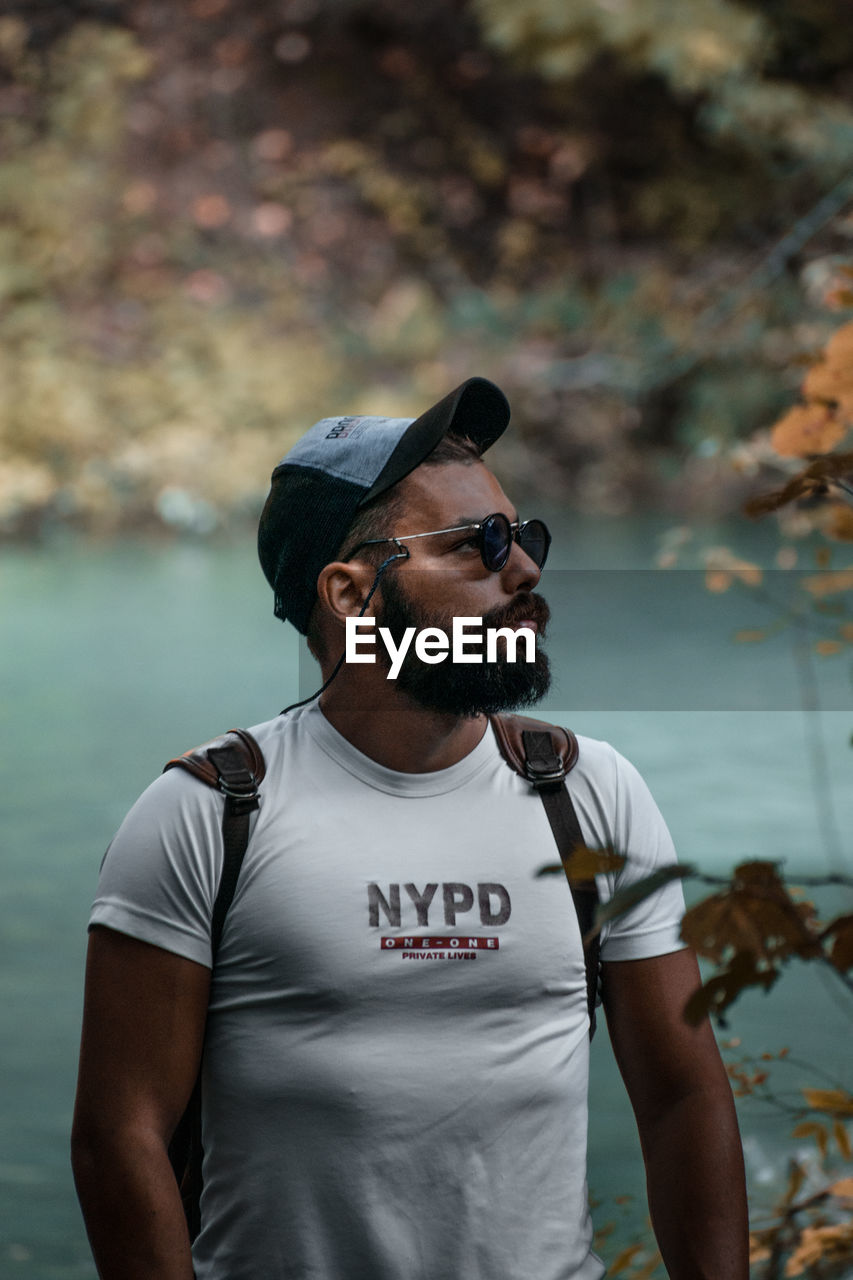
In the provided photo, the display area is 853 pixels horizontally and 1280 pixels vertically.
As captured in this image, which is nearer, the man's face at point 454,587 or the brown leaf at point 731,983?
the brown leaf at point 731,983

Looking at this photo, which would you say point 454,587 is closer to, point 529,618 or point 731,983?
point 529,618

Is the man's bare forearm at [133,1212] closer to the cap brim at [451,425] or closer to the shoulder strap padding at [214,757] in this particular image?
the shoulder strap padding at [214,757]

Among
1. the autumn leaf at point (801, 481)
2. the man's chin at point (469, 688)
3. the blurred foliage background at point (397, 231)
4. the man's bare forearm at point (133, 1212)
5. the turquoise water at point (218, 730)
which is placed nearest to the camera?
the autumn leaf at point (801, 481)

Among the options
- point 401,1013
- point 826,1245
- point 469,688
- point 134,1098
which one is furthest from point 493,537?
point 826,1245

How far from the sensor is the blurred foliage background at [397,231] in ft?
27.9

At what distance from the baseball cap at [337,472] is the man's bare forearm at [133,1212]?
1.30ft

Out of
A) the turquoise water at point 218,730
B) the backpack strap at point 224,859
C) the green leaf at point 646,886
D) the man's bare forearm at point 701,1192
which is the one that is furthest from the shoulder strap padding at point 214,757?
the turquoise water at point 218,730

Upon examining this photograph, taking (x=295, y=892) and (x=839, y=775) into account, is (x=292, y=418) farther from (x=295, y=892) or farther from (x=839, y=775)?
(x=295, y=892)

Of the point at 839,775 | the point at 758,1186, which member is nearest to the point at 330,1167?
the point at 758,1186

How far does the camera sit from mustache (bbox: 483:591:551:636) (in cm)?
102

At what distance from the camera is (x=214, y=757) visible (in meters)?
0.95

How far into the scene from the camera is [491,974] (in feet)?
3.02

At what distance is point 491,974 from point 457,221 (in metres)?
9.97

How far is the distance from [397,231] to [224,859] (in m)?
9.90
